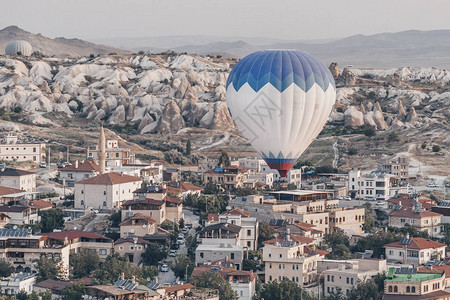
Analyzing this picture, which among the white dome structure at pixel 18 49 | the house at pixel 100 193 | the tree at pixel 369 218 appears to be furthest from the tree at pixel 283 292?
the white dome structure at pixel 18 49

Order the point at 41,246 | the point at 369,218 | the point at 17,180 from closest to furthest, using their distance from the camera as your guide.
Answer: the point at 41,246 → the point at 369,218 → the point at 17,180

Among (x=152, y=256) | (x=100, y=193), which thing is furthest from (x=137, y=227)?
(x=100, y=193)

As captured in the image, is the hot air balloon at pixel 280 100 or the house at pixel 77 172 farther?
the house at pixel 77 172

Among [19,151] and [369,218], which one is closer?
[369,218]

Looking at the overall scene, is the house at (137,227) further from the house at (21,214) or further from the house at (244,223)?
the house at (21,214)

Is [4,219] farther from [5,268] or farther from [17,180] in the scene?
[17,180]

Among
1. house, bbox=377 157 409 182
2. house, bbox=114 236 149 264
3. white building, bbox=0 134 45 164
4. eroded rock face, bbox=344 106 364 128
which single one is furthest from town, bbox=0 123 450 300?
eroded rock face, bbox=344 106 364 128

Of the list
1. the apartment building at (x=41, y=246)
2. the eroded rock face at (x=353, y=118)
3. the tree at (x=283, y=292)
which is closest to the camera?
the tree at (x=283, y=292)

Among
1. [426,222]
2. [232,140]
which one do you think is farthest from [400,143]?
[426,222]
